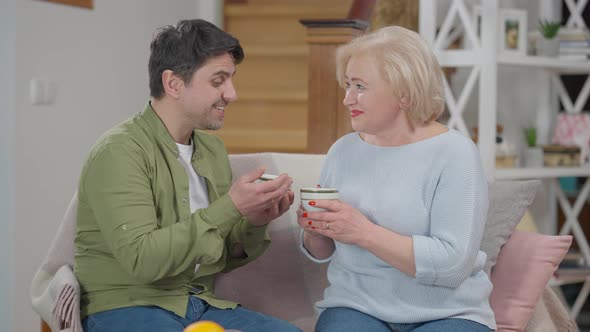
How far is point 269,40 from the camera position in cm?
543

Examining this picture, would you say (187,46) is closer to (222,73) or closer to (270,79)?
(222,73)

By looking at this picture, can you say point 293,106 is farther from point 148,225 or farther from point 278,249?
point 148,225

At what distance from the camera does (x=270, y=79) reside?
17.3 ft

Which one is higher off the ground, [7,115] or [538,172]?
[7,115]

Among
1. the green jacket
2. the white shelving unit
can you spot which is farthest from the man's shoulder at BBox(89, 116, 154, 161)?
the white shelving unit

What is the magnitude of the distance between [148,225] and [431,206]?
670 millimetres

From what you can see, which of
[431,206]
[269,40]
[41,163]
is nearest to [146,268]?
[431,206]

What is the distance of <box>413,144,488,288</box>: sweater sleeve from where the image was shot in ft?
6.38

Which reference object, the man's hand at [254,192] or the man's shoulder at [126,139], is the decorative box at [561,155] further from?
the man's shoulder at [126,139]

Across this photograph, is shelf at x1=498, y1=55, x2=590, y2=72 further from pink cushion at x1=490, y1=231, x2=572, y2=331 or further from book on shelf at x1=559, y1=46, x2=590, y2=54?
pink cushion at x1=490, y1=231, x2=572, y2=331

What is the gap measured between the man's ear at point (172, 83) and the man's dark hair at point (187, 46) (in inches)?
0.4

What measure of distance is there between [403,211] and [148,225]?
1.98 feet

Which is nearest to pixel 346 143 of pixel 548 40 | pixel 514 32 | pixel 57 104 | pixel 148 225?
pixel 148 225

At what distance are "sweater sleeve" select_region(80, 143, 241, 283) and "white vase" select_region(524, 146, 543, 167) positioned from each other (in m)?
3.19
